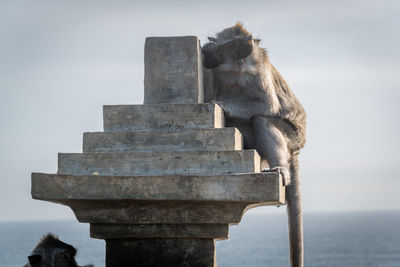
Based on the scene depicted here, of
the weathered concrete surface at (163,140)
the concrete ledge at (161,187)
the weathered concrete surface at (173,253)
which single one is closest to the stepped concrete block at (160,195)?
the concrete ledge at (161,187)

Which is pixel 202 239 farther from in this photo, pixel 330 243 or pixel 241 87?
pixel 330 243

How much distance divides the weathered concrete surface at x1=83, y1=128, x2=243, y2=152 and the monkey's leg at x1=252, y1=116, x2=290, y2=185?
0.82 m

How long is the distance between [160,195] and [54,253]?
1.15 metres

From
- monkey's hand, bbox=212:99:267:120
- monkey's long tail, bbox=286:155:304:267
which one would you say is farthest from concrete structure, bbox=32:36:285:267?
monkey's long tail, bbox=286:155:304:267

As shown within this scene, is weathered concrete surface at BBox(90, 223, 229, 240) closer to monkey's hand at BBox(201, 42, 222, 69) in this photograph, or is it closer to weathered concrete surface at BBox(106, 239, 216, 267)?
weathered concrete surface at BBox(106, 239, 216, 267)

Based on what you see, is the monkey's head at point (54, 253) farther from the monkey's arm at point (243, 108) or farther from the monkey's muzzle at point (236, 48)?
the monkey's muzzle at point (236, 48)

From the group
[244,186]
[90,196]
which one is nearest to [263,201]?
[244,186]

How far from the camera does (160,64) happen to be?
6.55 meters

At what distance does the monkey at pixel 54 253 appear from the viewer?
6309 millimetres

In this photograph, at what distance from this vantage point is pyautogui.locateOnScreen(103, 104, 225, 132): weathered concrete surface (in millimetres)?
6227

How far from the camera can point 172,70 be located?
21.5 ft

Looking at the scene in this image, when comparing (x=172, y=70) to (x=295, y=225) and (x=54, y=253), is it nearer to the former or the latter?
(x=54, y=253)

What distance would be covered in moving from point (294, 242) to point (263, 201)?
201 centimetres

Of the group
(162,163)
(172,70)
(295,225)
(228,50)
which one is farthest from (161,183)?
(295,225)
